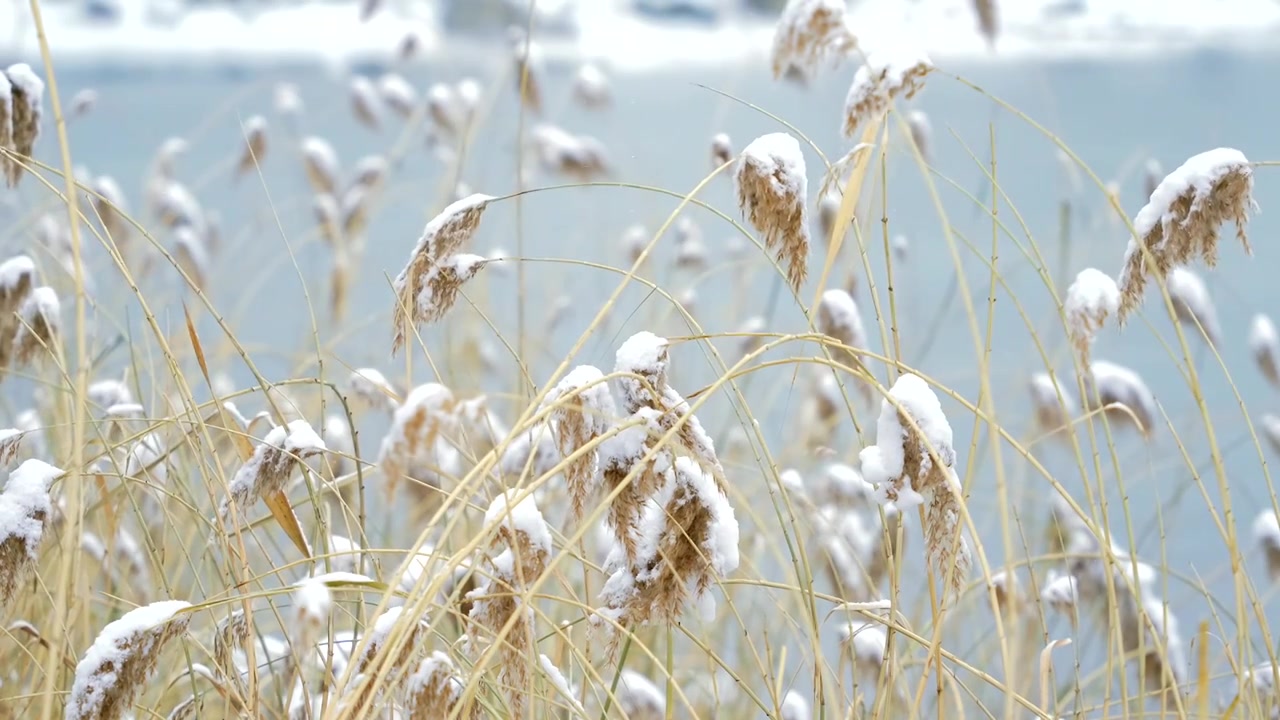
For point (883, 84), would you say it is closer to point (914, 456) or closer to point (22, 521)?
point (914, 456)

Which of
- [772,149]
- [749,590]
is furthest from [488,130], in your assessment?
[772,149]

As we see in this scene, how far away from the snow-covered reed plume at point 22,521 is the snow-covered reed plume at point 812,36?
1.64ft

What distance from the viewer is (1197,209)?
65 cm

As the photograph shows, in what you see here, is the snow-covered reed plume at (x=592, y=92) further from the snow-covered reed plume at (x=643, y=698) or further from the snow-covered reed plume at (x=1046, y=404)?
the snow-covered reed plume at (x=643, y=698)

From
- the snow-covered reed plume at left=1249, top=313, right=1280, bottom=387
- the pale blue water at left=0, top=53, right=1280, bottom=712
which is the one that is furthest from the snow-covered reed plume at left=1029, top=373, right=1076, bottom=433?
the snow-covered reed plume at left=1249, top=313, right=1280, bottom=387

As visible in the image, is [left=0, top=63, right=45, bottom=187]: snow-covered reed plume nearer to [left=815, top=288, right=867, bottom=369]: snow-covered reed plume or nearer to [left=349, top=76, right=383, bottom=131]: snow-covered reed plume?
[left=815, top=288, right=867, bottom=369]: snow-covered reed plume

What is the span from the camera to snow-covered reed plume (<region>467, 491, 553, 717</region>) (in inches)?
22.7

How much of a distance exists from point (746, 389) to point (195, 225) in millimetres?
987

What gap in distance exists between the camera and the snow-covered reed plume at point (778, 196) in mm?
622

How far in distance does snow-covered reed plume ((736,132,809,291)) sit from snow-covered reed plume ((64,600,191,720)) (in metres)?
0.32

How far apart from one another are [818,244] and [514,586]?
161 cm

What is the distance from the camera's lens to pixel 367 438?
2.83 m

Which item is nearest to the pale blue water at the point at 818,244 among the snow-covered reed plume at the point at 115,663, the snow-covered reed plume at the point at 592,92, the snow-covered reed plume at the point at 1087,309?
the snow-covered reed plume at the point at 1087,309

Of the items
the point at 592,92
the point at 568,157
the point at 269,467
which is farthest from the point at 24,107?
the point at 592,92
